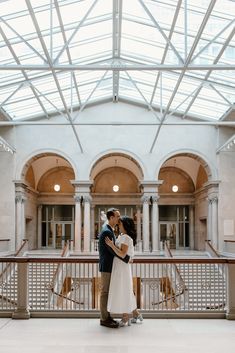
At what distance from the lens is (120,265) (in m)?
7.24

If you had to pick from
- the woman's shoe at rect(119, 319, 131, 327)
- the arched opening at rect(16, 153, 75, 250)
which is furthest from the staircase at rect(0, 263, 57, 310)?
the arched opening at rect(16, 153, 75, 250)

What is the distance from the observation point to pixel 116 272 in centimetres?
723

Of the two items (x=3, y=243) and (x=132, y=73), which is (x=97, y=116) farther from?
(x=3, y=243)

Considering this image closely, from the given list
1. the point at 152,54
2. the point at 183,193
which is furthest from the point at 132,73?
the point at 183,193

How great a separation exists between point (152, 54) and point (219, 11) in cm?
529

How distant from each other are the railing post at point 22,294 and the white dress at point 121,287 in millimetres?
1576

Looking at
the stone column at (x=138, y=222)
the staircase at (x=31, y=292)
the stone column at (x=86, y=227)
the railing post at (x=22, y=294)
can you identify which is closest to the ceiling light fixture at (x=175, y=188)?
the stone column at (x=138, y=222)

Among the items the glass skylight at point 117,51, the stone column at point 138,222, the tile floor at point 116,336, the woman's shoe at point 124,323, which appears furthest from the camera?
the stone column at point 138,222

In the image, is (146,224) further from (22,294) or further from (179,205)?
(22,294)

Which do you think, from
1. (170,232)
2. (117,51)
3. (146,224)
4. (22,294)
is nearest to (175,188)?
(170,232)

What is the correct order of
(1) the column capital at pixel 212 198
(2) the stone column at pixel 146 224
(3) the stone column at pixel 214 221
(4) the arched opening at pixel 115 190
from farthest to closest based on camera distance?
(4) the arched opening at pixel 115 190 < (2) the stone column at pixel 146 224 < (1) the column capital at pixel 212 198 < (3) the stone column at pixel 214 221

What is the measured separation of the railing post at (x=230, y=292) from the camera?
7.87 m

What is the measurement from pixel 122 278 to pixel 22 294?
183 centimetres

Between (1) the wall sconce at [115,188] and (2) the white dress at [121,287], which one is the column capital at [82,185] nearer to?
(1) the wall sconce at [115,188]
